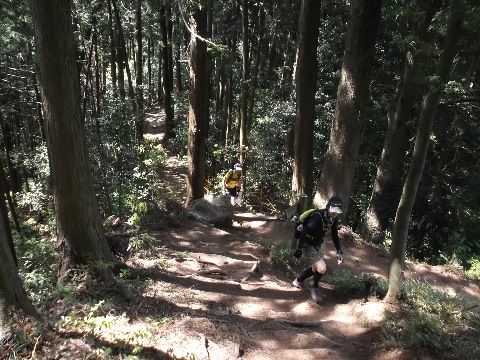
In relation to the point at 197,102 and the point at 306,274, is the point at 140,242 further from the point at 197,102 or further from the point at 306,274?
the point at 197,102

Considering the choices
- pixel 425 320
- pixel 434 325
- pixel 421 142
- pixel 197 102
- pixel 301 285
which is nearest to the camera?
pixel 434 325

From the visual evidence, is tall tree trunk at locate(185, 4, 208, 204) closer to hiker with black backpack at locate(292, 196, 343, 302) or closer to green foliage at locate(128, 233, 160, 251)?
green foliage at locate(128, 233, 160, 251)

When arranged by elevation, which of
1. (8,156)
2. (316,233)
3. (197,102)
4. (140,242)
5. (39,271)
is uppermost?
(197,102)

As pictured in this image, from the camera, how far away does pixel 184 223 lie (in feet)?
35.7

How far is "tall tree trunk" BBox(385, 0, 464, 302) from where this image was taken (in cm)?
471

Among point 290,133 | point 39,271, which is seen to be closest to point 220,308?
point 39,271

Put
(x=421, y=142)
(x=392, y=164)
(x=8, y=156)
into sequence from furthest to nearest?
(x=8, y=156) < (x=392, y=164) < (x=421, y=142)

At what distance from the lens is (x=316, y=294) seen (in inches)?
271

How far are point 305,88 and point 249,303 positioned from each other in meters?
6.97

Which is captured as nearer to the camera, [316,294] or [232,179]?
[316,294]

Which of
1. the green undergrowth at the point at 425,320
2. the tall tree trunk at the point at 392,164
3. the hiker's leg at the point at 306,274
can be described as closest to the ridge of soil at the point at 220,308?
the green undergrowth at the point at 425,320

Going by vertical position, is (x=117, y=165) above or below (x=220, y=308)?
above

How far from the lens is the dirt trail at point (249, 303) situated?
15.7 feet

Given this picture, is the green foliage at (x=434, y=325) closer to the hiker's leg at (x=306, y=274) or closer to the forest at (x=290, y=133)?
the forest at (x=290, y=133)
